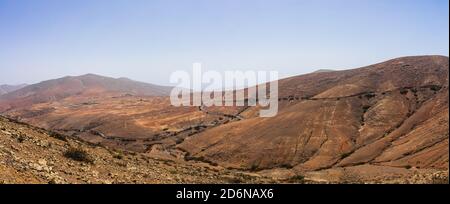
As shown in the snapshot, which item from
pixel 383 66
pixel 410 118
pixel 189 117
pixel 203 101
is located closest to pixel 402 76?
pixel 383 66

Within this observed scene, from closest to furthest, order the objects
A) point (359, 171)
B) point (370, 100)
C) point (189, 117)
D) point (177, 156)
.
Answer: point (359, 171) < point (177, 156) < point (370, 100) < point (189, 117)

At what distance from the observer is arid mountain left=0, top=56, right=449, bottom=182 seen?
4331cm

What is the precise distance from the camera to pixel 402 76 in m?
80.9

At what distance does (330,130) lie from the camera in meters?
59.1

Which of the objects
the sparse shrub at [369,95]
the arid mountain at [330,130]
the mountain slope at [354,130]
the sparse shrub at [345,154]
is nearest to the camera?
the arid mountain at [330,130]

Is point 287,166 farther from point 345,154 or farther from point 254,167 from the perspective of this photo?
point 345,154

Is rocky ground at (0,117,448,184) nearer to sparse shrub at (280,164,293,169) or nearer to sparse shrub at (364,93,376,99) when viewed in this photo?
sparse shrub at (280,164,293,169)

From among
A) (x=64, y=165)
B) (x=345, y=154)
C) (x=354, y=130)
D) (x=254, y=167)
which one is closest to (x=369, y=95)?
(x=354, y=130)

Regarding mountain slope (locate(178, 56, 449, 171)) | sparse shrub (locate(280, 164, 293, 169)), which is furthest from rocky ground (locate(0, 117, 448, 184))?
sparse shrub (locate(280, 164, 293, 169))

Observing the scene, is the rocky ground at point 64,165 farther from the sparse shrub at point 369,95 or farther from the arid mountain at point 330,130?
the sparse shrub at point 369,95

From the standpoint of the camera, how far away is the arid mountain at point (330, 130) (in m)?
43.3

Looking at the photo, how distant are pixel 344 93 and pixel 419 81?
13.7 m

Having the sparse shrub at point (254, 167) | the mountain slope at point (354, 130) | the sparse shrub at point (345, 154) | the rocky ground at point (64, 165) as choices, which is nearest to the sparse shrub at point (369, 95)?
the mountain slope at point (354, 130)

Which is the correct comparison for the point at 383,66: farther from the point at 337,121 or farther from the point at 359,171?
the point at 359,171
